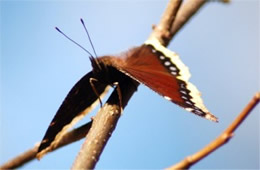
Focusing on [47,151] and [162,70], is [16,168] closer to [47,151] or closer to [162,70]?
[47,151]

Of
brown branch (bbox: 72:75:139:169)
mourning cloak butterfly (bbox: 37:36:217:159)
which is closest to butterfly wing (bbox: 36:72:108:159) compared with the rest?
mourning cloak butterfly (bbox: 37:36:217:159)

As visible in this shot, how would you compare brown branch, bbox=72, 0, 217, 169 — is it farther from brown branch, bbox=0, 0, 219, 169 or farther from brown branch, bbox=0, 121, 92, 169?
brown branch, bbox=0, 121, 92, 169

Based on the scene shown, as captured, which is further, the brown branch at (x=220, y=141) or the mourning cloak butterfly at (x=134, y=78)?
the mourning cloak butterfly at (x=134, y=78)

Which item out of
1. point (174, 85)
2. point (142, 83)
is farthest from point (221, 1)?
point (142, 83)

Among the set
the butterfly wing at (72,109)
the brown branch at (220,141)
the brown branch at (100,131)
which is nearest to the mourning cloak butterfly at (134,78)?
the butterfly wing at (72,109)

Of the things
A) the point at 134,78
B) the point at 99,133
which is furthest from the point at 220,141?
the point at 134,78

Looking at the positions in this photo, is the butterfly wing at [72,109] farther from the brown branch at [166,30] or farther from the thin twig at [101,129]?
the thin twig at [101,129]

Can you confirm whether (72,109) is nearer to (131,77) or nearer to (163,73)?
(131,77)

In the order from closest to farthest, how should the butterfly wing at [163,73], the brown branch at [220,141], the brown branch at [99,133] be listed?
1. the brown branch at [220,141]
2. the brown branch at [99,133]
3. the butterfly wing at [163,73]
